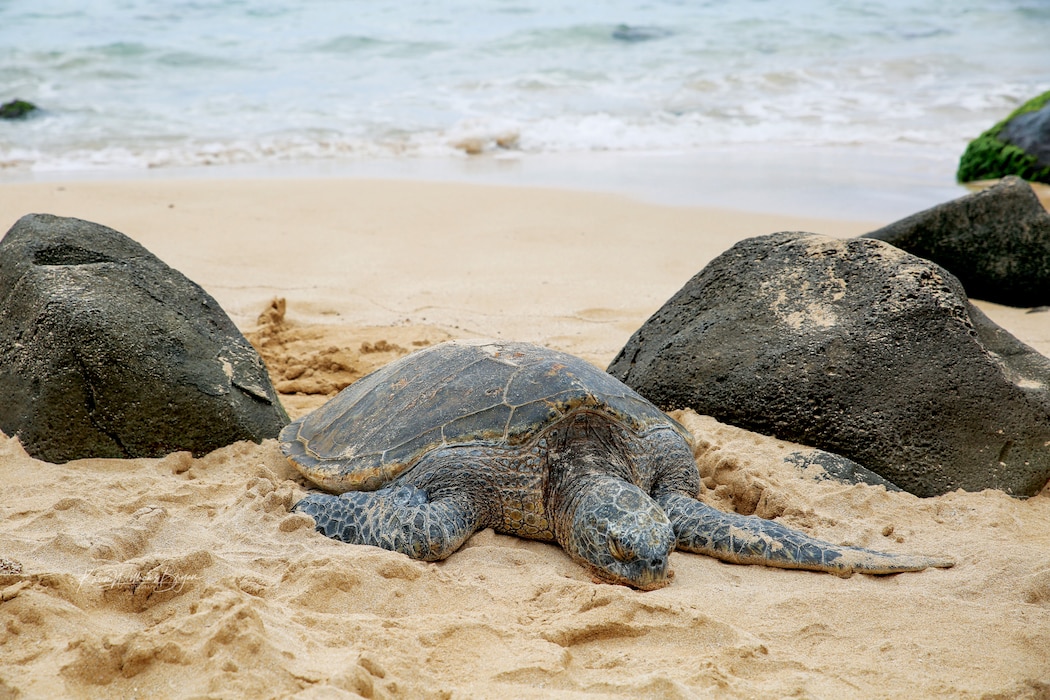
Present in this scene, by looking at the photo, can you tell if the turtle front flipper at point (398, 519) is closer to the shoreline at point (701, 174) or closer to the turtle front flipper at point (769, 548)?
the turtle front flipper at point (769, 548)

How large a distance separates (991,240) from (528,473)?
392 cm

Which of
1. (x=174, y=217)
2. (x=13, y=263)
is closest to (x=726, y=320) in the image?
(x=13, y=263)

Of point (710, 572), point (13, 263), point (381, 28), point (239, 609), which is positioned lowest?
point (710, 572)

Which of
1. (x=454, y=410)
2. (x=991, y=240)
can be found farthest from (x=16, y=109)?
(x=991, y=240)

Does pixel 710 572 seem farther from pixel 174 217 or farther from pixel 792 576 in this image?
pixel 174 217

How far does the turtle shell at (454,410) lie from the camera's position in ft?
9.91

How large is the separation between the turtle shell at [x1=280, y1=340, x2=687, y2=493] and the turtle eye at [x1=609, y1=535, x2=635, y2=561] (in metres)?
0.52

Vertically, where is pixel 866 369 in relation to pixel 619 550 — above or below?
above

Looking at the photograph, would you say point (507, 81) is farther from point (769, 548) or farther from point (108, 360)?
point (769, 548)

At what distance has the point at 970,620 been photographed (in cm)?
233

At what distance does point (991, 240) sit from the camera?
5379mm

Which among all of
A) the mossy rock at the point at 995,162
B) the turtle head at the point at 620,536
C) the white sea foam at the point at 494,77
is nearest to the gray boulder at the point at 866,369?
the turtle head at the point at 620,536

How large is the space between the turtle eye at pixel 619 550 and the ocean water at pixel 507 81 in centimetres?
770

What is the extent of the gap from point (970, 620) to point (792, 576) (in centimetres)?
53
